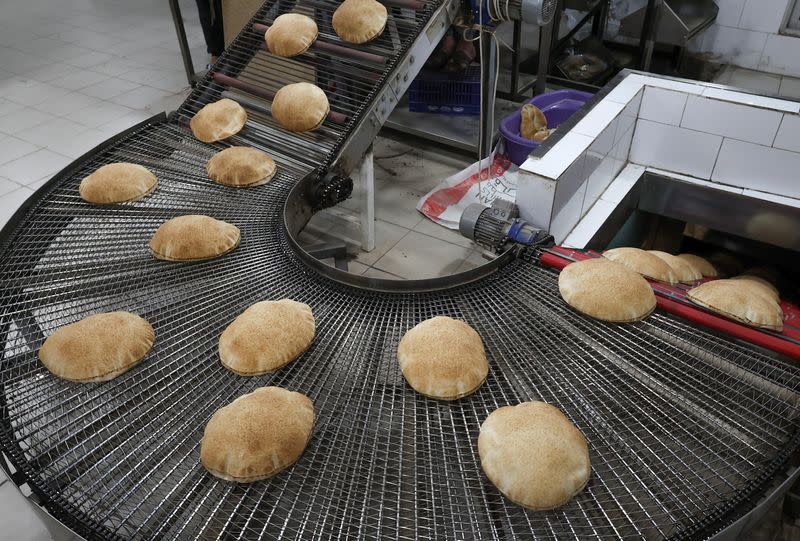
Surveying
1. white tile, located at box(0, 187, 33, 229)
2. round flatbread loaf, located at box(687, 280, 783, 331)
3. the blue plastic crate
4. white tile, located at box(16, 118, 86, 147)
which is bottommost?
white tile, located at box(0, 187, 33, 229)

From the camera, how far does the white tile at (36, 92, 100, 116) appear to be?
4023mm

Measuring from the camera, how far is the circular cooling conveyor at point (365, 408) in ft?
3.01

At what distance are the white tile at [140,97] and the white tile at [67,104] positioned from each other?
7.0 inches

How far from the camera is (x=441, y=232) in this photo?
9.53 feet

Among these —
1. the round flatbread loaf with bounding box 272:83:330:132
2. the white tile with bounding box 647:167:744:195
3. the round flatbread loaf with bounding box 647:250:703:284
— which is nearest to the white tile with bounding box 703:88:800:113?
the white tile with bounding box 647:167:744:195

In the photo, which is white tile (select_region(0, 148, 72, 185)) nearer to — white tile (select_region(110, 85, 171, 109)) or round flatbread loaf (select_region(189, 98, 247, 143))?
white tile (select_region(110, 85, 171, 109))

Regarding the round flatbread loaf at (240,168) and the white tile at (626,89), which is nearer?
the round flatbread loaf at (240,168)

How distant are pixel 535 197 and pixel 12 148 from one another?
3.38 m

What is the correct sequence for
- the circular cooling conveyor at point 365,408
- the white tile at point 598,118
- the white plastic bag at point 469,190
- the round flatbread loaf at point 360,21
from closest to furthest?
the circular cooling conveyor at point 365,408
the white tile at point 598,118
the round flatbread loaf at point 360,21
the white plastic bag at point 469,190

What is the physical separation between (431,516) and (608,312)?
600 millimetres

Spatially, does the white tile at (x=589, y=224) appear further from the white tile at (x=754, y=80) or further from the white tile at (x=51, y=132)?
the white tile at (x=51, y=132)

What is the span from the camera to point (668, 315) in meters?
1.28

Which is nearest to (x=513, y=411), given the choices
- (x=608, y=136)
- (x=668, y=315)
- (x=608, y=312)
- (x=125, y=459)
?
(x=608, y=312)

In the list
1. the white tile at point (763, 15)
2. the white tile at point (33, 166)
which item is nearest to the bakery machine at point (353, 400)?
the white tile at point (33, 166)
